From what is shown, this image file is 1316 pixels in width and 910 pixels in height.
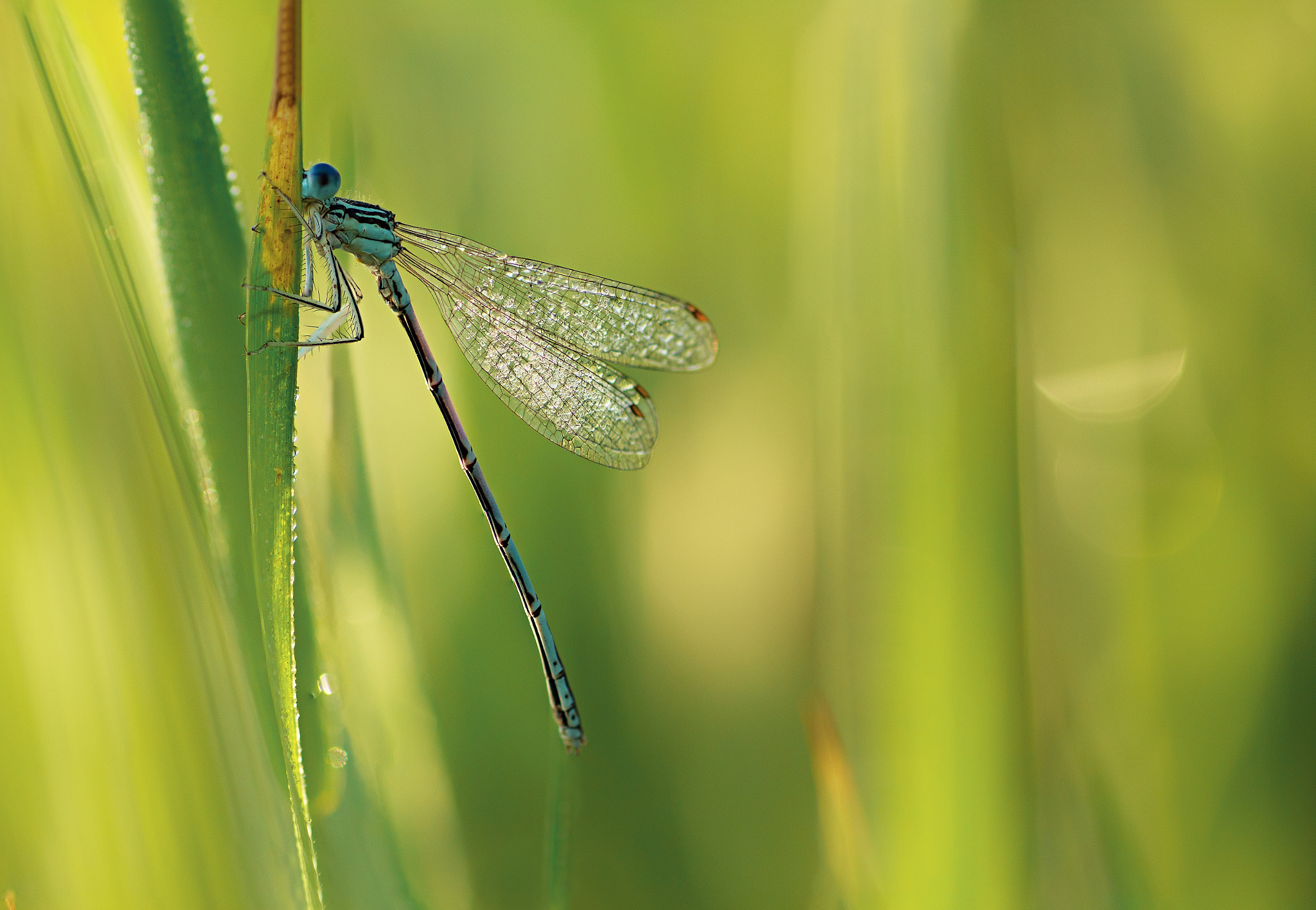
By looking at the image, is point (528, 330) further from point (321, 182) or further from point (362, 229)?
point (321, 182)

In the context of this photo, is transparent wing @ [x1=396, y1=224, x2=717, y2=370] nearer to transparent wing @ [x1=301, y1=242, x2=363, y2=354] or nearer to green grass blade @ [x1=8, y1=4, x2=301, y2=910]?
transparent wing @ [x1=301, y1=242, x2=363, y2=354]

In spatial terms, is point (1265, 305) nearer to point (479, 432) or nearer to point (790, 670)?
point (790, 670)

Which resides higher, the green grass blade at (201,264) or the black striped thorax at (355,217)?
the black striped thorax at (355,217)

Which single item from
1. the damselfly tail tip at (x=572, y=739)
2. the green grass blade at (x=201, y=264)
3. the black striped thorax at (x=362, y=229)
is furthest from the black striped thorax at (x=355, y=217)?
the damselfly tail tip at (x=572, y=739)

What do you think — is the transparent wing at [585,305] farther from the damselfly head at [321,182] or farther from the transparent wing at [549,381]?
the damselfly head at [321,182]

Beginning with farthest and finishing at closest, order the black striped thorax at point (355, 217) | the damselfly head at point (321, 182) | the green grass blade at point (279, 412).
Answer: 1. the black striped thorax at point (355, 217)
2. the damselfly head at point (321, 182)
3. the green grass blade at point (279, 412)

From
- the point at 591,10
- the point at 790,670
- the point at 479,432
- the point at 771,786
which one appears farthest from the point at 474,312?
the point at 771,786
